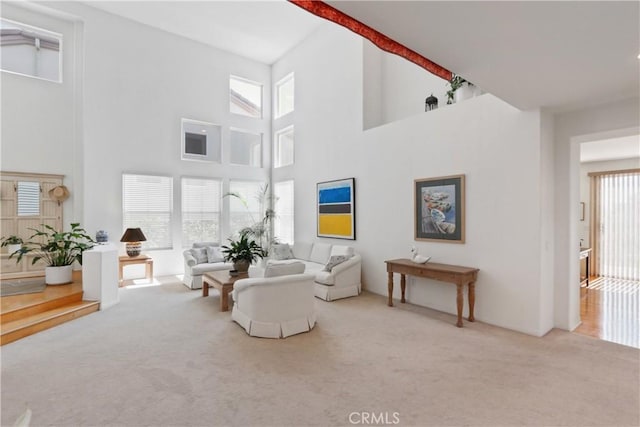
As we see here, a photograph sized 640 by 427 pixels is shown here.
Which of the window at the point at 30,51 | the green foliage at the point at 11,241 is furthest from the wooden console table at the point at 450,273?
the window at the point at 30,51

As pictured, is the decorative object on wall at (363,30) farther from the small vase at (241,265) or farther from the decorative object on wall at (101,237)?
the decorative object on wall at (101,237)

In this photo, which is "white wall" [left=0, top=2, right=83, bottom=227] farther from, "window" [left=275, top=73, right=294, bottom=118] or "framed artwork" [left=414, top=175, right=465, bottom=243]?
"framed artwork" [left=414, top=175, right=465, bottom=243]

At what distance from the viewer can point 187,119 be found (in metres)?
7.39

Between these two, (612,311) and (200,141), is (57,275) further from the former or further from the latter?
(612,311)

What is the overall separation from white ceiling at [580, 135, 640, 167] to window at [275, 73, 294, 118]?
6.39 metres

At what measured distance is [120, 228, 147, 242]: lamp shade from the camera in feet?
20.4

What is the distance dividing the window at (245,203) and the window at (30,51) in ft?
14.0

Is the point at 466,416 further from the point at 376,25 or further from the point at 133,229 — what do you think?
the point at 133,229

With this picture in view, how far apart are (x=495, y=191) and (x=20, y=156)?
27.4 ft

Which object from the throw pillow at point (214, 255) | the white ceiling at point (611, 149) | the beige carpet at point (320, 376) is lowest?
the beige carpet at point (320, 376)

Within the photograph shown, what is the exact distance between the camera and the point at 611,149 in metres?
5.53

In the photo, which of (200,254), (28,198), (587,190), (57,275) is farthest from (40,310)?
(587,190)

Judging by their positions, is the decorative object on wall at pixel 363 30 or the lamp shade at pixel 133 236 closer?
the decorative object on wall at pixel 363 30

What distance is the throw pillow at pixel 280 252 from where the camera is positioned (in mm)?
6609
